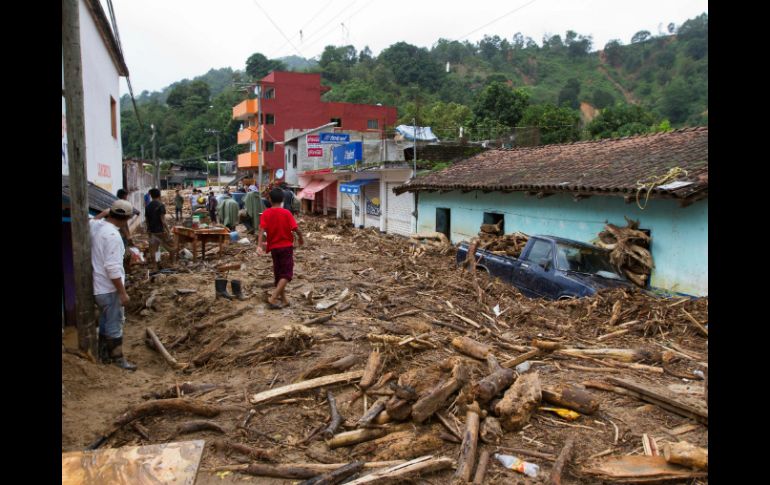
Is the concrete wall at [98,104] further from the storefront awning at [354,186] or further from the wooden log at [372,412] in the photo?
the storefront awning at [354,186]

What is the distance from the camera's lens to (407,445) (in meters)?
4.43

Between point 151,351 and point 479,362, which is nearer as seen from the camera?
point 479,362

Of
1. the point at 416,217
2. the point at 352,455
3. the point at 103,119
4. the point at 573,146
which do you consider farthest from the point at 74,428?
the point at 416,217

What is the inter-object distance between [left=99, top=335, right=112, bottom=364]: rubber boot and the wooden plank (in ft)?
12.0

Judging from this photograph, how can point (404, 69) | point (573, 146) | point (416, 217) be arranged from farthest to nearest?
1. point (404, 69)
2. point (416, 217)
3. point (573, 146)

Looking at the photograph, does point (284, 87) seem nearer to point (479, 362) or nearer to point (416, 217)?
point (416, 217)

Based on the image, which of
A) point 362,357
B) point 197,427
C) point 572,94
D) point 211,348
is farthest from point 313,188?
point 572,94

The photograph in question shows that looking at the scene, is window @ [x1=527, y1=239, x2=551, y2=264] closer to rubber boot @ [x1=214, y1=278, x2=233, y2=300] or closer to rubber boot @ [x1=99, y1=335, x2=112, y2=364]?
rubber boot @ [x1=214, y1=278, x2=233, y2=300]

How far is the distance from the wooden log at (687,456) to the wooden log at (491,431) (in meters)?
1.30

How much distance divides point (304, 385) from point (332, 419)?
0.74m

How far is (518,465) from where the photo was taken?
4.18 meters

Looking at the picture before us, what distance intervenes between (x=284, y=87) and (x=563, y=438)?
52693 mm

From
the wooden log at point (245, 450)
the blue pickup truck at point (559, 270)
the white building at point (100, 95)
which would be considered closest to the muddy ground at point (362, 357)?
the wooden log at point (245, 450)

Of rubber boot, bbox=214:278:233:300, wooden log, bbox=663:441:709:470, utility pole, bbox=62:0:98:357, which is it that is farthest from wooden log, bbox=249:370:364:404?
rubber boot, bbox=214:278:233:300
